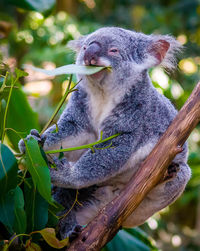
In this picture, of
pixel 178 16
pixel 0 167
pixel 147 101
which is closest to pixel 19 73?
pixel 0 167

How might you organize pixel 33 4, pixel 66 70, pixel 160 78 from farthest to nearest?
pixel 160 78
pixel 33 4
pixel 66 70

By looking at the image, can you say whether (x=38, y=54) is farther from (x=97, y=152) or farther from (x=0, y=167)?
(x=0, y=167)

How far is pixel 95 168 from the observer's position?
8.30ft

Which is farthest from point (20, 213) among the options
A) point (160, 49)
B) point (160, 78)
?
point (160, 78)

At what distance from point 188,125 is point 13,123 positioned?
132 centimetres

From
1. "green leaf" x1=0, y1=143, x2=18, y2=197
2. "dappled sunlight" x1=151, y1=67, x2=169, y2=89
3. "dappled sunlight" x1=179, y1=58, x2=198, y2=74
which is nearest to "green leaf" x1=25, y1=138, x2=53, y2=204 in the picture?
"green leaf" x1=0, y1=143, x2=18, y2=197

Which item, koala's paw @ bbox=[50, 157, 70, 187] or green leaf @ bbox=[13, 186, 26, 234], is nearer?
green leaf @ bbox=[13, 186, 26, 234]

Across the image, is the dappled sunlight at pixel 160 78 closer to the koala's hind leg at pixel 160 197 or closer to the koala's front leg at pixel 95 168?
the koala's hind leg at pixel 160 197

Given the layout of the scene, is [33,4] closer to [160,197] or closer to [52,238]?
Answer: [160,197]

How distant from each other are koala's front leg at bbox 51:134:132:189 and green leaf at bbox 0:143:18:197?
1.89 feet

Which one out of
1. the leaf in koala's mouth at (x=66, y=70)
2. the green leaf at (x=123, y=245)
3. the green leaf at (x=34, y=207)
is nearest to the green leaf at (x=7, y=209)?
the green leaf at (x=34, y=207)

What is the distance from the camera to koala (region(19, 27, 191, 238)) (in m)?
2.54

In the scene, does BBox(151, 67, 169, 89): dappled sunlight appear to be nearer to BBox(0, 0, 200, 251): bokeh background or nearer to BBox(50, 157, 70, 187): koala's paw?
BBox(0, 0, 200, 251): bokeh background

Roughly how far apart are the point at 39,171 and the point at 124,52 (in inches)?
42.8
